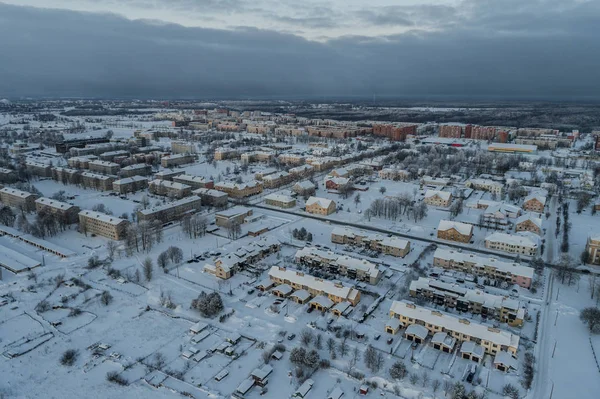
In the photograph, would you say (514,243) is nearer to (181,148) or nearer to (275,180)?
(275,180)

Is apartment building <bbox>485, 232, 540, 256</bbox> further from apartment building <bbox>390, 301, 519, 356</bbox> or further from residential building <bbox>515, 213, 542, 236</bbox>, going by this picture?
apartment building <bbox>390, 301, 519, 356</bbox>

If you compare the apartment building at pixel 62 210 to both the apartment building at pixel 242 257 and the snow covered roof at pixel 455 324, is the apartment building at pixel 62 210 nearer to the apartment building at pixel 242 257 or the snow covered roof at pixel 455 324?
the apartment building at pixel 242 257

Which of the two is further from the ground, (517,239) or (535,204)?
(535,204)

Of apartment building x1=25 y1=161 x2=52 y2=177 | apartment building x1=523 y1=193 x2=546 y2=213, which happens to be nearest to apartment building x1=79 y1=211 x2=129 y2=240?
apartment building x1=25 y1=161 x2=52 y2=177

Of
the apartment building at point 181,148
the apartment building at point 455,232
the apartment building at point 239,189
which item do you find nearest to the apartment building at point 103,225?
the apartment building at point 239,189

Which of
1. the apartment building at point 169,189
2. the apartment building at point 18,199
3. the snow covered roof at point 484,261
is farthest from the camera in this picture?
the apartment building at point 169,189

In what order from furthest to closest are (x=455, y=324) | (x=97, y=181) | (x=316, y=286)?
(x=97, y=181) < (x=316, y=286) < (x=455, y=324)

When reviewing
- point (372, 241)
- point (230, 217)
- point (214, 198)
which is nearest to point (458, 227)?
point (372, 241)
